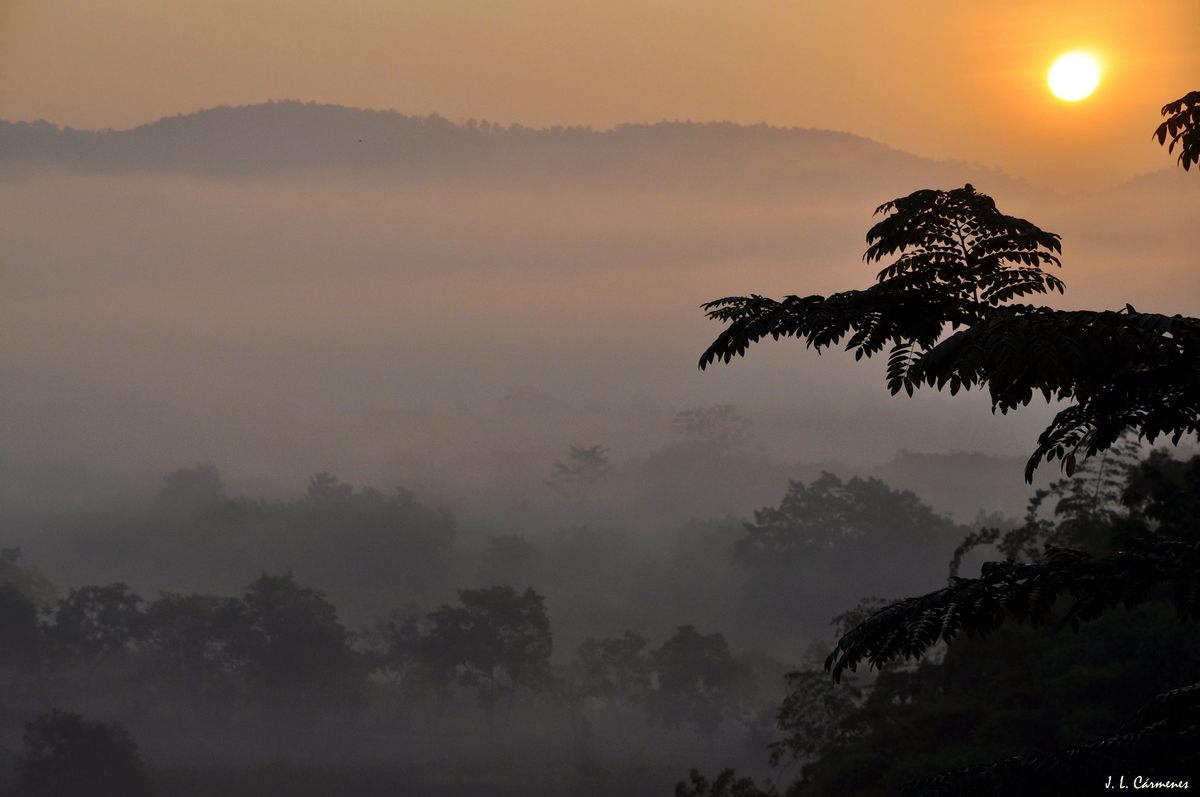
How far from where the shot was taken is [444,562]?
394ft

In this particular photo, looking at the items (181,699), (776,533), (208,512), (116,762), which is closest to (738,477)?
(776,533)

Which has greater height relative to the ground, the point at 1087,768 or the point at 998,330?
the point at 998,330

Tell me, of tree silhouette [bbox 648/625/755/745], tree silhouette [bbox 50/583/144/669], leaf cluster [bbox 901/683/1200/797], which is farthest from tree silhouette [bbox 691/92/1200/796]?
tree silhouette [bbox 50/583/144/669]

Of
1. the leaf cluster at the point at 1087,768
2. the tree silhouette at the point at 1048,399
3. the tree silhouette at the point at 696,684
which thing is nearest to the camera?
the leaf cluster at the point at 1087,768

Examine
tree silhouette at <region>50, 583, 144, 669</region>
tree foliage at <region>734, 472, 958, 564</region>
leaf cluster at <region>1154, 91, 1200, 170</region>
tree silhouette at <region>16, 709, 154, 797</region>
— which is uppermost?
tree foliage at <region>734, 472, 958, 564</region>

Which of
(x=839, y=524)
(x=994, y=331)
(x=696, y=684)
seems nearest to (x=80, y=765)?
(x=696, y=684)

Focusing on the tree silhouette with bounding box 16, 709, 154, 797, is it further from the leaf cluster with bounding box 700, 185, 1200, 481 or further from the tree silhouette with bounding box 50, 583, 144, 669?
the leaf cluster with bounding box 700, 185, 1200, 481

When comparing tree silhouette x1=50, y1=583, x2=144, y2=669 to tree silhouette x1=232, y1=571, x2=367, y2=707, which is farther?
tree silhouette x1=50, y1=583, x2=144, y2=669

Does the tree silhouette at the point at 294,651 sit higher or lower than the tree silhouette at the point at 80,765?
higher

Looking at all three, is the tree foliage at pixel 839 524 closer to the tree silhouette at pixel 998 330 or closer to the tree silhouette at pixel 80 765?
the tree silhouette at pixel 80 765

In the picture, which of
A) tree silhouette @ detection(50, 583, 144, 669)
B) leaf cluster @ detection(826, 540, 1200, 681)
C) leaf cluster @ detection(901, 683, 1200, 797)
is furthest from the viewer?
tree silhouette @ detection(50, 583, 144, 669)

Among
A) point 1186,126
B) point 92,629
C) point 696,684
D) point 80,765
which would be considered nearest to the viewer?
point 1186,126

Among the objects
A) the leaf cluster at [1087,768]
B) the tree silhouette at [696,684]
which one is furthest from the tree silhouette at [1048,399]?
the tree silhouette at [696,684]

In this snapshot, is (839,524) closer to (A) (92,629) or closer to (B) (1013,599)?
(A) (92,629)
